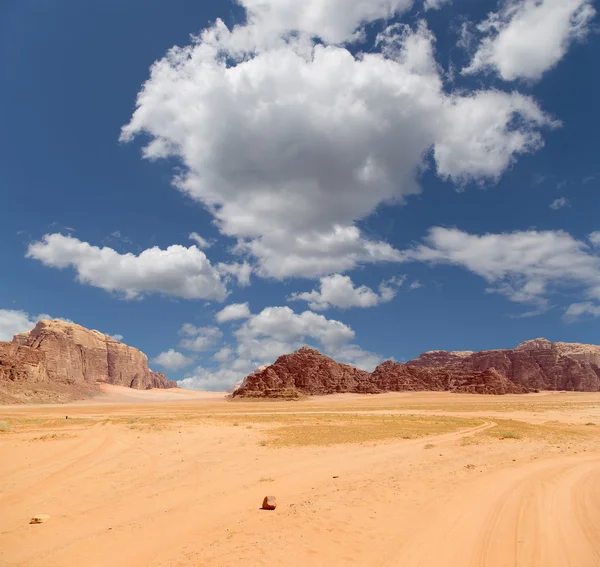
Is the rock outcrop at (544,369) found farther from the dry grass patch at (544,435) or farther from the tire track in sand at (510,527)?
the tire track in sand at (510,527)

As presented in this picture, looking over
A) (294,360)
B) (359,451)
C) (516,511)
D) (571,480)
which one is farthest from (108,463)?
(294,360)

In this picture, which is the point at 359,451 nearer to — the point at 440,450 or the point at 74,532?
the point at 440,450

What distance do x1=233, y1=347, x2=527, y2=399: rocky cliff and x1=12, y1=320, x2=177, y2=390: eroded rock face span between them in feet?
175

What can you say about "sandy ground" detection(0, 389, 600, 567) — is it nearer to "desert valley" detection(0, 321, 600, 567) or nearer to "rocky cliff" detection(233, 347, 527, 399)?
"desert valley" detection(0, 321, 600, 567)

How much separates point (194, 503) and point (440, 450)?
40.5 feet

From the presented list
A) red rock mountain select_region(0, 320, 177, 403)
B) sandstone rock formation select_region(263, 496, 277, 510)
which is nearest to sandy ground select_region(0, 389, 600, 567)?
sandstone rock formation select_region(263, 496, 277, 510)

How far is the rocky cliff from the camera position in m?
124

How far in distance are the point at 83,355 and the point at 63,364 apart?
19.4 m

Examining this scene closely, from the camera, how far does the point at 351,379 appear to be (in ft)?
450

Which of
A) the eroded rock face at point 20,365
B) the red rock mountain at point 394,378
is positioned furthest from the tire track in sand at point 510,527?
the red rock mountain at point 394,378

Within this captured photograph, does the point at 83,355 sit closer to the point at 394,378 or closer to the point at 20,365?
the point at 20,365

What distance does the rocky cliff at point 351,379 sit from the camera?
407 feet

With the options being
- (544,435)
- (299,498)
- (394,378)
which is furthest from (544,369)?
A: (299,498)

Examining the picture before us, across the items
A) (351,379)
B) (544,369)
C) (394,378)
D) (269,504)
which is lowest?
(269,504)
